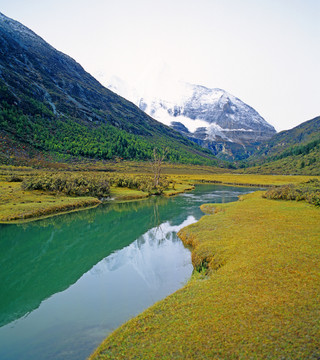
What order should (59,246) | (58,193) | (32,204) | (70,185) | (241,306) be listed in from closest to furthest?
1. (241,306)
2. (59,246)
3. (32,204)
4. (58,193)
5. (70,185)

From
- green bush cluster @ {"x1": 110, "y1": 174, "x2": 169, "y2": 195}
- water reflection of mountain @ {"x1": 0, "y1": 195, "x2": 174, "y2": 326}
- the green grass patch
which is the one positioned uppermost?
green bush cluster @ {"x1": 110, "y1": 174, "x2": 169, "y2": 195}

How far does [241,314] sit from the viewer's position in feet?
38.9

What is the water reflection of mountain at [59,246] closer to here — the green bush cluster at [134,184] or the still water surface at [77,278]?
the still water surface at [77,278]

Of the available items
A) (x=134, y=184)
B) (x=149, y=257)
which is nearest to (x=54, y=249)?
(x=149, y=257)

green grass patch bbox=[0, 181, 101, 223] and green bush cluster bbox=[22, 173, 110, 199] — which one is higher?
green bush cluster bbox=[22, 173, 110, 199]

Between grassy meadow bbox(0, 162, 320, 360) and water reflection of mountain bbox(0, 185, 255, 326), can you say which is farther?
water reflection of mountain bbox(0, 185, 255, 326)

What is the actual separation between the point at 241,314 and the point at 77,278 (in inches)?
629

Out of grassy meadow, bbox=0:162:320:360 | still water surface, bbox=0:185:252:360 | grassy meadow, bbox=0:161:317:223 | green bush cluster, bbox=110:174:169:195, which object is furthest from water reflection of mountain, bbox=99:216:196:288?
green bush cluster, bbox=110:174:169:195

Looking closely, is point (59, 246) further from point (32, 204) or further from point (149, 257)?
point (32, 204)

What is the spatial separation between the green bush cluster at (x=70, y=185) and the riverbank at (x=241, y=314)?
4485 centimetres

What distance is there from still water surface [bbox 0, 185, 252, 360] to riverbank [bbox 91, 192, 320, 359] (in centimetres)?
329

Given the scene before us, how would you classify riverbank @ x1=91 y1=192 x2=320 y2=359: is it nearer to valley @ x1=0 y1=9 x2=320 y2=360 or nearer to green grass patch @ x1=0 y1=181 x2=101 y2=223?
valley @ x1=0 y1=9 x2=320 y2=360

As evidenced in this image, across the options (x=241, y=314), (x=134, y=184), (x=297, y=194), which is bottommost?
(x=241, y=314)

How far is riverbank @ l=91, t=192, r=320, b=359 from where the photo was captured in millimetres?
9992
